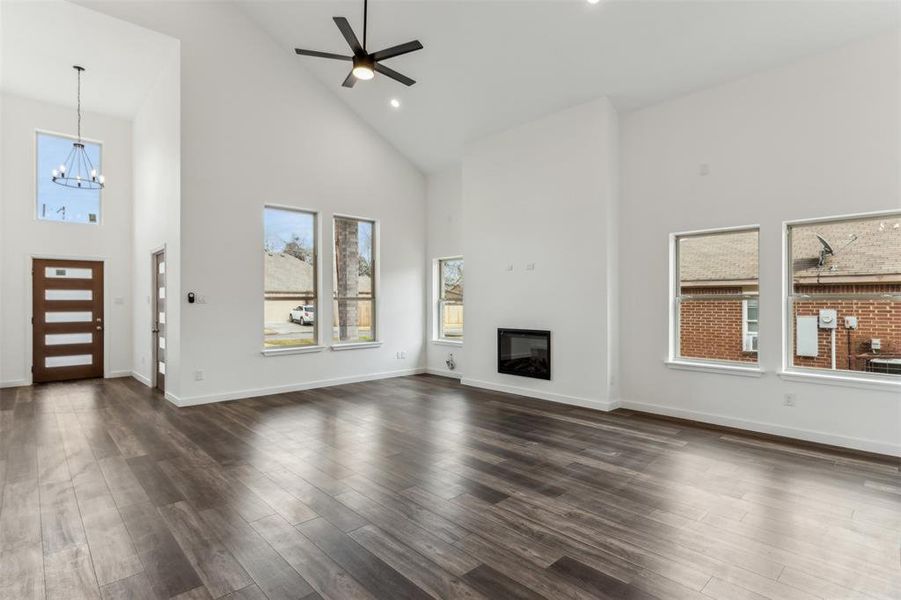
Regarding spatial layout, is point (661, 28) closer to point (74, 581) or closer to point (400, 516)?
point (400, 516)

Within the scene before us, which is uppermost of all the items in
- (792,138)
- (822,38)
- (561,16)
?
(561,16)

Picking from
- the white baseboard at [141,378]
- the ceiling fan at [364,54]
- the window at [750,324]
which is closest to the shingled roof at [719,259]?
the window at [750,324]

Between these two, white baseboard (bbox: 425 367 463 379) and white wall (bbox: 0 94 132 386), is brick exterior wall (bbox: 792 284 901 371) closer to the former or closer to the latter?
white baseboard (bbox: 425 367 463 379)

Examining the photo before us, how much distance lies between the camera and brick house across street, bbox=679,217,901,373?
413 centimetres

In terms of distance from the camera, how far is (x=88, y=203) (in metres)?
Result: 7.76

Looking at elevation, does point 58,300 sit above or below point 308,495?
above

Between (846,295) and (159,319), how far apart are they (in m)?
8.51

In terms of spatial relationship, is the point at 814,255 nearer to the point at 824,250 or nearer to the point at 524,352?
Answer: the point at 824,250

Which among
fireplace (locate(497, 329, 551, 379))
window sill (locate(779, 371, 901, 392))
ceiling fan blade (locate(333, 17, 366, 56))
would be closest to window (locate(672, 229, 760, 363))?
window sill (locate(779, 371, 901, 392))

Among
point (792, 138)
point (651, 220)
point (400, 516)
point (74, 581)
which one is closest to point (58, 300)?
point (74, 581)

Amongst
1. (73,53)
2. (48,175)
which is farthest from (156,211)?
(48,175)

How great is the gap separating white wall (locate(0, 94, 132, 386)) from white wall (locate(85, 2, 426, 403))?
3.25m

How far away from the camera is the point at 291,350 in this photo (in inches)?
262

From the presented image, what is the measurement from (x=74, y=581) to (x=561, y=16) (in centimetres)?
565
